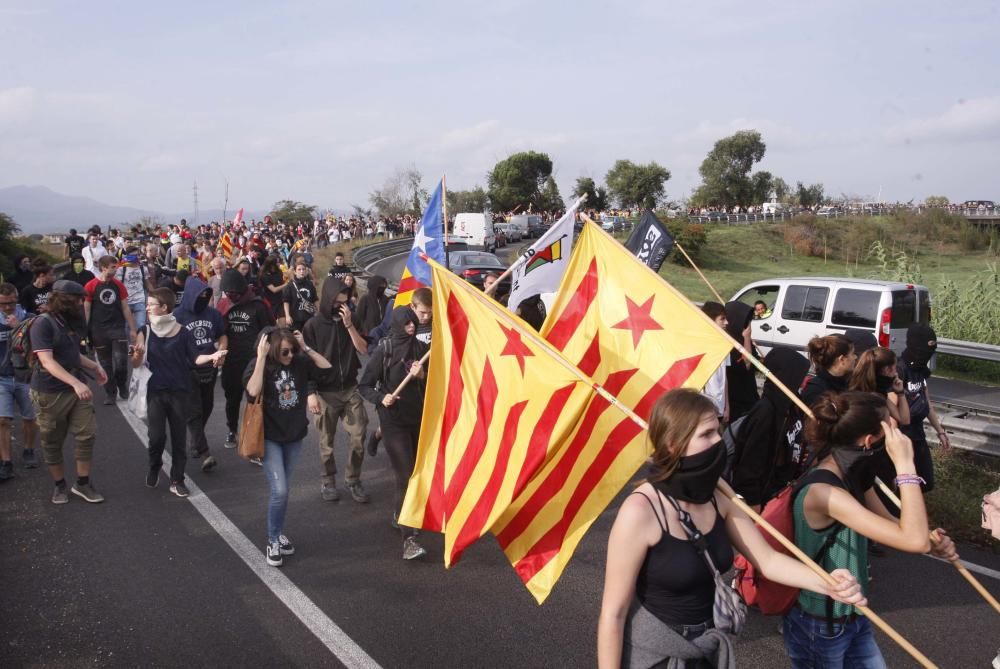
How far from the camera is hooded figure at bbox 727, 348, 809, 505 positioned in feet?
15.4

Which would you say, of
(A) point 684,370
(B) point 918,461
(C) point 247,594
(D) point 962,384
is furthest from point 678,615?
(D) point 962,384

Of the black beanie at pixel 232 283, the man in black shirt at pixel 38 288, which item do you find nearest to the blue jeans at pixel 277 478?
the black beanie at pixel 232 283

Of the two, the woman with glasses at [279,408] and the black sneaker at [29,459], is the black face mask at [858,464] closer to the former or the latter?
the woman with glasses at [279,408]

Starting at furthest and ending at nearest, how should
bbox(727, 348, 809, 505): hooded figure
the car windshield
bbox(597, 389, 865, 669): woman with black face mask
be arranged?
the car windshield < bbox(727, 348, 809, 505): hooded figure < bbox(597, 389, 865, 669): woman with black face mask

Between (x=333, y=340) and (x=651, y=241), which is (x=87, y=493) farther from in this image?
(x=651, y=241)

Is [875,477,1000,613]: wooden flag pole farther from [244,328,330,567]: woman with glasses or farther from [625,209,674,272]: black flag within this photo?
[625,209,674,272]: black flag

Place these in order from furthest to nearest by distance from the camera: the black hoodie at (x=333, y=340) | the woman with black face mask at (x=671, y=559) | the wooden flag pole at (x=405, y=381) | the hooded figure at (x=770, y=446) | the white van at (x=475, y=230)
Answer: the white van at (x=475, y=230), the black hoodie at (x=333, y=340), the wooden flag pole at (x=405, y=381), the hooded figure at (x=770, y=446), the woman with black face mask at (x=671, y=559)

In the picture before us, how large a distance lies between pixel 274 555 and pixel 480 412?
95.5 inches

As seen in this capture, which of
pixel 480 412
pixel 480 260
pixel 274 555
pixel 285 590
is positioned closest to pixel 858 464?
pixel 480 412

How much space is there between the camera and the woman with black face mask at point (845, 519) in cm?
293

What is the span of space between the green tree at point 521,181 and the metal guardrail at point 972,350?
58.3m

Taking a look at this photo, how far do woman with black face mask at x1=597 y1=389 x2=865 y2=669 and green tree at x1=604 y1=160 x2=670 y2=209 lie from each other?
195 ft

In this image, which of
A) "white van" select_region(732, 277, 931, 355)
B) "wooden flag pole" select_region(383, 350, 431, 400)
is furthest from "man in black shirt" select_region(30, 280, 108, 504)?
"white van" select_region(732, 277, 931, 355)

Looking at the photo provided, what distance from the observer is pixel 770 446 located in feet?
15.4
